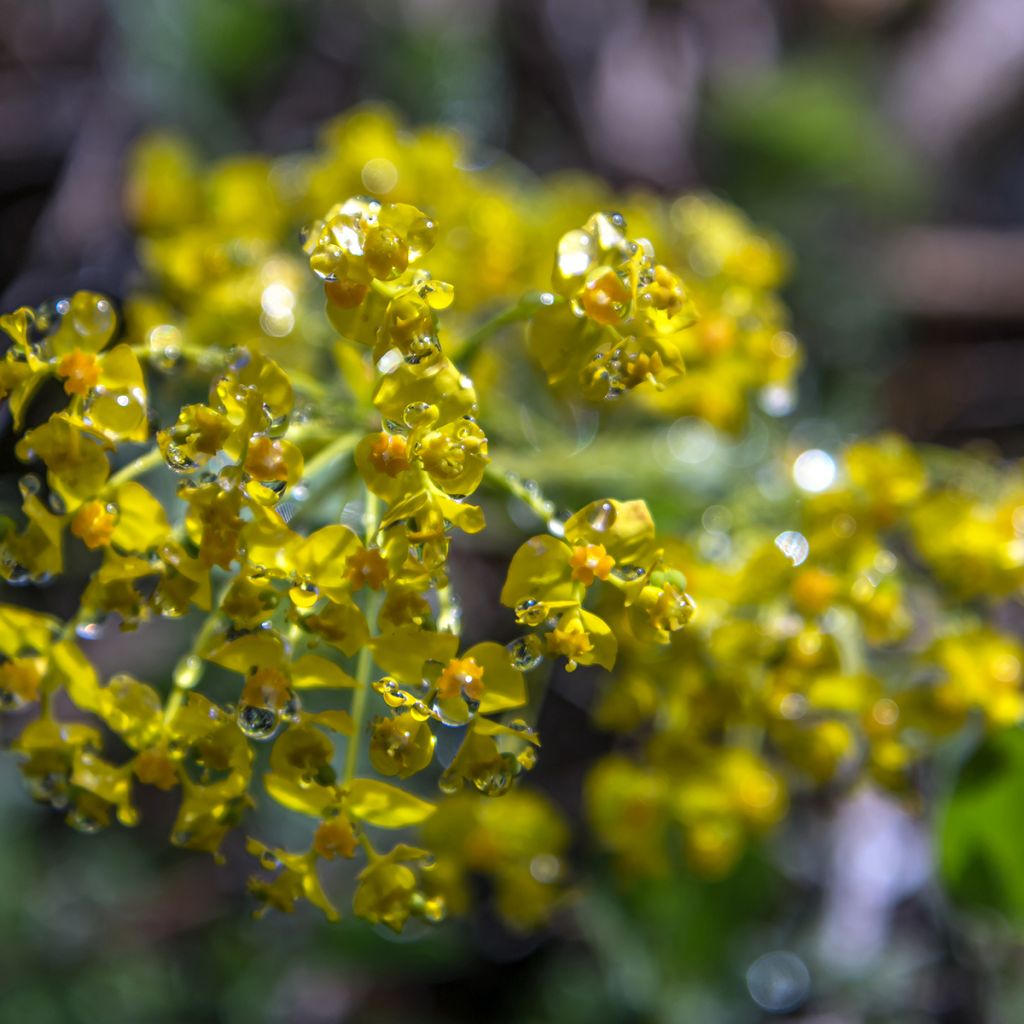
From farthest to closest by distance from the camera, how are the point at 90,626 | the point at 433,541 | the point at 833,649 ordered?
the point at 833,649
the point at 90,626
the point at 433,541

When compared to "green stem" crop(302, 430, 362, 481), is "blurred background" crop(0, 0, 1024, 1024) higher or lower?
lower

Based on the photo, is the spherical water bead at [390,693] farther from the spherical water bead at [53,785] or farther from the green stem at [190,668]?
the spherical water bead at [53,785]

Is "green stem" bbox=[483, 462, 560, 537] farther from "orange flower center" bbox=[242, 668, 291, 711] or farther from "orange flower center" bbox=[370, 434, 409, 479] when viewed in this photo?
"orange flower center" bbox=[242, 668, 291, 711]

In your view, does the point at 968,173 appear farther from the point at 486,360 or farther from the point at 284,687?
the point at 284,687

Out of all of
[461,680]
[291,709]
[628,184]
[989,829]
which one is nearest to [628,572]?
[461,680]

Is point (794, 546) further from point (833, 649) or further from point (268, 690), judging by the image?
point (268, 690)

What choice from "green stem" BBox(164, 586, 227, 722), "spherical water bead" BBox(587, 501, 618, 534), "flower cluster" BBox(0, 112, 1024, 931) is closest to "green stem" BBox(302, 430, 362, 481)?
"flower cluster" BBox(0, 112, 1024, 931)

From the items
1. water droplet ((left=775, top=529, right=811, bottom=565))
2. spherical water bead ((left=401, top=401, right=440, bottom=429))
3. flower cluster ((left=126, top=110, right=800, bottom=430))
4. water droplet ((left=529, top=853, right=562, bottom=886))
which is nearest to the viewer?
spherical water bead ((left=401, top=401, right=440, bottom=429))
